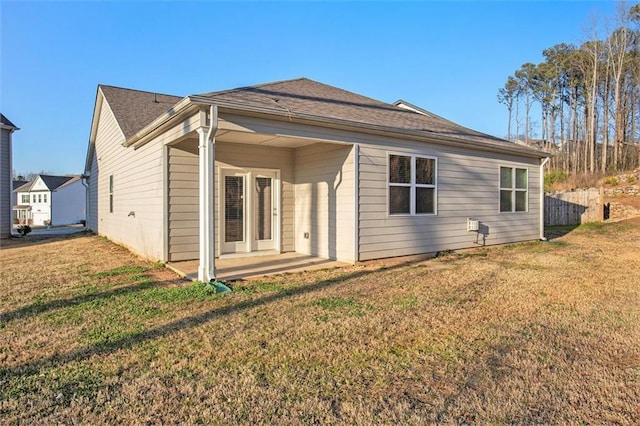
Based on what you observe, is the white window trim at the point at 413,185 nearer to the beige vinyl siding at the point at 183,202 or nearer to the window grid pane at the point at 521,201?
the window grid pane at the point at 521,201

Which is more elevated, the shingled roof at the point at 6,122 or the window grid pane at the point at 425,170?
the shingled roof at the point at 6,122

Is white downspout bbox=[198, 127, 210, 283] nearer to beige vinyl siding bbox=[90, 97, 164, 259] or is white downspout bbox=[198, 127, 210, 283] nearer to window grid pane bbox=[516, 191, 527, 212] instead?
beige vinyl siding bbox=[90, 97, 164, 259]

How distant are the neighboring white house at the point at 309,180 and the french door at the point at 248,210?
0.07ft

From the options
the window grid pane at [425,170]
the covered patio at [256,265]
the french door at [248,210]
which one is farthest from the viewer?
the window grid pane at [425,170]

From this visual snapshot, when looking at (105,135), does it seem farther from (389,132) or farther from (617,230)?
(617,230)

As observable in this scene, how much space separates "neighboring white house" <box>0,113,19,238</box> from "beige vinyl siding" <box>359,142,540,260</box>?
13.7 metres

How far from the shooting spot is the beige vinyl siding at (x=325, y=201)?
742 centimetres

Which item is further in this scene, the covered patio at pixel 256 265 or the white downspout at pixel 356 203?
the white downspout at pixel 356 203

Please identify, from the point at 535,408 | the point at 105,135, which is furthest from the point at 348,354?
the point at 105,135

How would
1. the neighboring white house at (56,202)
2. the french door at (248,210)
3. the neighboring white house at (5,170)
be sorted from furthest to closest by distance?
1. the neighboring white house at (56,202)
2. the neighboring white house at (5,170)
3. the french door at (248,210)

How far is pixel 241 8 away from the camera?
30.3ft

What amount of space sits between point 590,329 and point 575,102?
87.7 ft

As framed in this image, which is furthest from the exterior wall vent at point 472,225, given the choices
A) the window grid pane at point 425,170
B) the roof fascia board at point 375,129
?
the roof fascia board at point 375,129

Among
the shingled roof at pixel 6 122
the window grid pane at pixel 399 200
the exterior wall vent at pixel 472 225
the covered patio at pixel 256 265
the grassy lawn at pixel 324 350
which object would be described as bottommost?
the grassy lawn at pixel 324 350
